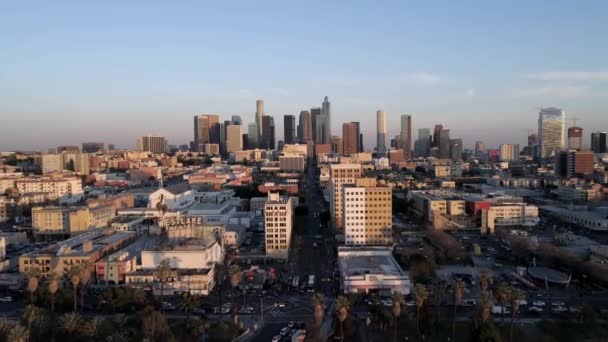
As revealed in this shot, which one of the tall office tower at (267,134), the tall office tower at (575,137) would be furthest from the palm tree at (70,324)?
the tall office tower at (267,134)

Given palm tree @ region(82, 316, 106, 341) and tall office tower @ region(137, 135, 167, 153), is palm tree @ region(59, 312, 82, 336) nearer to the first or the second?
palm tree @ region(82, 316, 106, 341)

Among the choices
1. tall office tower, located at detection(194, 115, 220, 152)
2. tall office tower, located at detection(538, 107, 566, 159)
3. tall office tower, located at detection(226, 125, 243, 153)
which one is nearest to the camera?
tall office tower, located at detection(538, 107, 566, 159)


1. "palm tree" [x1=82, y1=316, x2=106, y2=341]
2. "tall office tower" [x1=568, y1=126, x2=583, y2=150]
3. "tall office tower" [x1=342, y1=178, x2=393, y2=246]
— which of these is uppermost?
"tall office tower" [x1=568, y1=126, x2=583, y2=150]

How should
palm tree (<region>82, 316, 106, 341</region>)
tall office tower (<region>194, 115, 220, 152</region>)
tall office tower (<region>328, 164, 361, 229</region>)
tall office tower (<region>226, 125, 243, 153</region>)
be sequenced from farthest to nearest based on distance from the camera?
tall office tower (<region>194, 115, 220, 152</region>), tall office tower (<region>226, 125, 243, 153</region>), tall office tower (<region>328, 164, 361, 229</region>), palm tree (<region>82, 316, 106, 341</region>)

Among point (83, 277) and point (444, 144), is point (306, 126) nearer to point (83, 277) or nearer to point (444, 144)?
point (444, 144)

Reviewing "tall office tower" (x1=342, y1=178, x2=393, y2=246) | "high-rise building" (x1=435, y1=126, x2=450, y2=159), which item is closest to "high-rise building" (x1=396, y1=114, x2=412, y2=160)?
"high-rise building" (x1=435, y1=126, x2=450, y2=159)

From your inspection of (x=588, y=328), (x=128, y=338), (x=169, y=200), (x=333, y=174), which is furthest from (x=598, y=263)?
(x=169, y=200)
